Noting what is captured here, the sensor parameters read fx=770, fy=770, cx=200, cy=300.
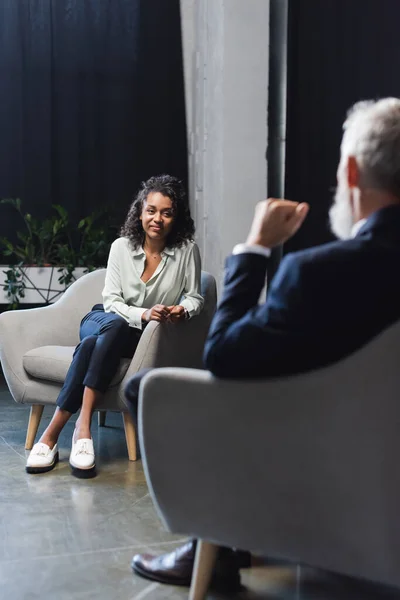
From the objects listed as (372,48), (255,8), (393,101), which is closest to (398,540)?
(393,101)

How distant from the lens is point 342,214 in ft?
5.12

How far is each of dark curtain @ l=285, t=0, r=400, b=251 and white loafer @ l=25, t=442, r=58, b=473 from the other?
1659 millimetres

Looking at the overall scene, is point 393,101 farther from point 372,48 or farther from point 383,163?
point 372,48

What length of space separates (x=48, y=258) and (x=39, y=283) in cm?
20

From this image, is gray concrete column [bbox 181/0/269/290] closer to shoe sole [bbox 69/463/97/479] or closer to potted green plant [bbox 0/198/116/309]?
potted green plant [bbox 0/198/116/309]

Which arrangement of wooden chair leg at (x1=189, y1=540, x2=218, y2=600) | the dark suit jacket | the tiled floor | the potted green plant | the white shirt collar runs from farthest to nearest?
the potted green plant
the tiled floor
wooden chair leg at (x1=189, y1=540, x2=218, y2=600)
the white shirt collar
the dark suit jacket

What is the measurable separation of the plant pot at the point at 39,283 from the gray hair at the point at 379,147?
317 centimetres

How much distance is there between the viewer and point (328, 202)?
3.82 m

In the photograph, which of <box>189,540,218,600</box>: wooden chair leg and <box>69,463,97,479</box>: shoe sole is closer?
<box>189,540,218,600</box>: wooden chair leg

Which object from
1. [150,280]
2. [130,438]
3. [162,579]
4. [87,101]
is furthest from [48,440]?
[87,101]

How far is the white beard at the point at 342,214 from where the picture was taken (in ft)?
5.03

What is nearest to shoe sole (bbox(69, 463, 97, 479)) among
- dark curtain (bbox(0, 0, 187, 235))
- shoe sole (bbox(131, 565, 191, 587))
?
shoe sole (bbox(131, 565, 191, 587))

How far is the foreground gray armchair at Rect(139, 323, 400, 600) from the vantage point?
137 cm

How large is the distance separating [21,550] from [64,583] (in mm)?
253
